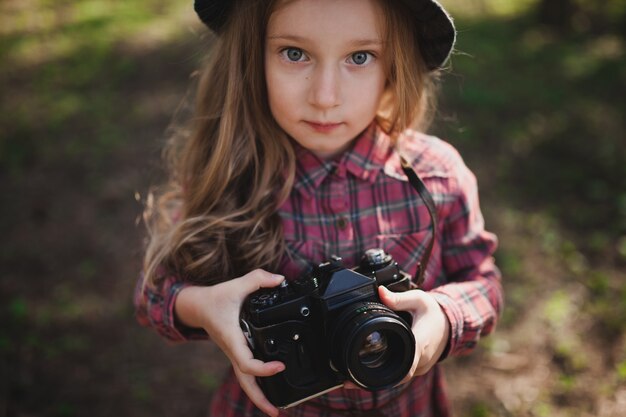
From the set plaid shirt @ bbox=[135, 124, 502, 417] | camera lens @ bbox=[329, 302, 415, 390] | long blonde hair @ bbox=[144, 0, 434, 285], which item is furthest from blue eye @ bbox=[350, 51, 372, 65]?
camera lens @ bbox=[329, 302, 415, 390]

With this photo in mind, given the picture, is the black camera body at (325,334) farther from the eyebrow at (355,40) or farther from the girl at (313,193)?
the eyebrow at (355,40)

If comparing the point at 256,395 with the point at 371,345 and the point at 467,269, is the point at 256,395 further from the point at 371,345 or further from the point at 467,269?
the point at 467,269

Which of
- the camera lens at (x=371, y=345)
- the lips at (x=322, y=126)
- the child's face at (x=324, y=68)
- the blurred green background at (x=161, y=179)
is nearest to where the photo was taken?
the camera lens at (x=371, y=345)

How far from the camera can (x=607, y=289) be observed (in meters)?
3.03

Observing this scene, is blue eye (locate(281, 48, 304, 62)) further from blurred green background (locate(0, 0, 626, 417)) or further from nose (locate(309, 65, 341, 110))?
blurred green background (locate(0, 0, 626, 417))

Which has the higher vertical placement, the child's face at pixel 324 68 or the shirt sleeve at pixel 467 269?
the child's face at pixel 324 68

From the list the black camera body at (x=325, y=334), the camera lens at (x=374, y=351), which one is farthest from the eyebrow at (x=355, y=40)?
the camera lens at (x=374, y=351)

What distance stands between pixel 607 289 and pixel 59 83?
4.30 metres

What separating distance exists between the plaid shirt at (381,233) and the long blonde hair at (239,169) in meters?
0.05

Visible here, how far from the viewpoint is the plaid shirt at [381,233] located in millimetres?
1667

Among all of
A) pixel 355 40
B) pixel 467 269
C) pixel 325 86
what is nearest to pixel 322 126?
pixel 325 86

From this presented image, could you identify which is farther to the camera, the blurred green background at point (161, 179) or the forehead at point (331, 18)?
the blurred green background at point (161, 179)

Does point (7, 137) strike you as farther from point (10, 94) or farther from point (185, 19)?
point (185, 19)

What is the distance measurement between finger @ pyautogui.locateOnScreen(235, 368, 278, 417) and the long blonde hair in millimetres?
311
